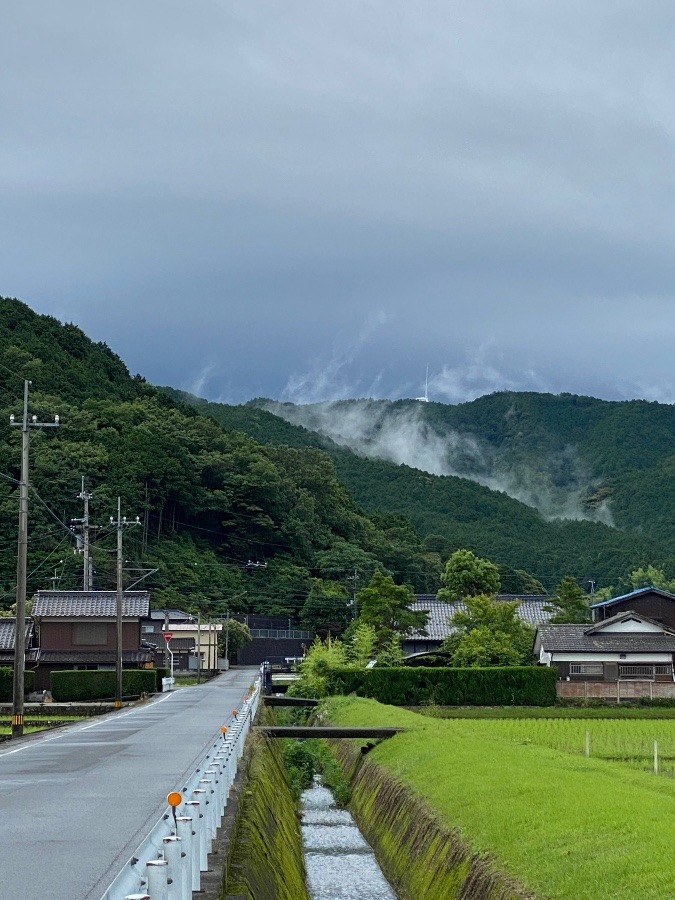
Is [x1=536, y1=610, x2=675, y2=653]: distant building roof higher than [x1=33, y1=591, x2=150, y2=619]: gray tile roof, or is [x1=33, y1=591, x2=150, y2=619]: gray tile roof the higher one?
[x1=33, y1=591, x2=150, y2=619]: gray tile roof

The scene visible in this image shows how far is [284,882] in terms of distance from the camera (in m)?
13.5

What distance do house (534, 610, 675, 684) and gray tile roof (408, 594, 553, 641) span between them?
17029mm

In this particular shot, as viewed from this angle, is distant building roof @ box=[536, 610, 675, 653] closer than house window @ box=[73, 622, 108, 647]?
Yes

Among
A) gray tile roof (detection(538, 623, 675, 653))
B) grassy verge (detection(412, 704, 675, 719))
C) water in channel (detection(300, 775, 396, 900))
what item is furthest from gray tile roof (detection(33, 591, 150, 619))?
water in channel (detection(300, 775, 396, 900))

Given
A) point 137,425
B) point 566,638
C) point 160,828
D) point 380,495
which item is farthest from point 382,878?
point 380,495

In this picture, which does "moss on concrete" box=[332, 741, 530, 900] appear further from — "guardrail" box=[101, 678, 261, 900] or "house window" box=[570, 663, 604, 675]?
"house window" box=[570, 663, 604, 675]

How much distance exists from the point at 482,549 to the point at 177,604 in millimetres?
39530

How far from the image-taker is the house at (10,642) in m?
62.5

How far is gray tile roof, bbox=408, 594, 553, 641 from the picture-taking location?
80125mm

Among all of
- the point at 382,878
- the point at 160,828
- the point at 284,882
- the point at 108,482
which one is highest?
the point at 108,482

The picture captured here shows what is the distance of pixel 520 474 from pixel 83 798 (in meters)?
171

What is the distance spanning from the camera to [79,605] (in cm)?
6575

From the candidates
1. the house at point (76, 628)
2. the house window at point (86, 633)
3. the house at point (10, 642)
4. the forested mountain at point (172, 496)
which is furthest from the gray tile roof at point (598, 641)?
the forested mountain at point (172, 496)

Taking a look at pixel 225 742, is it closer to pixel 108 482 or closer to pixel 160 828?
pixel 160 828
